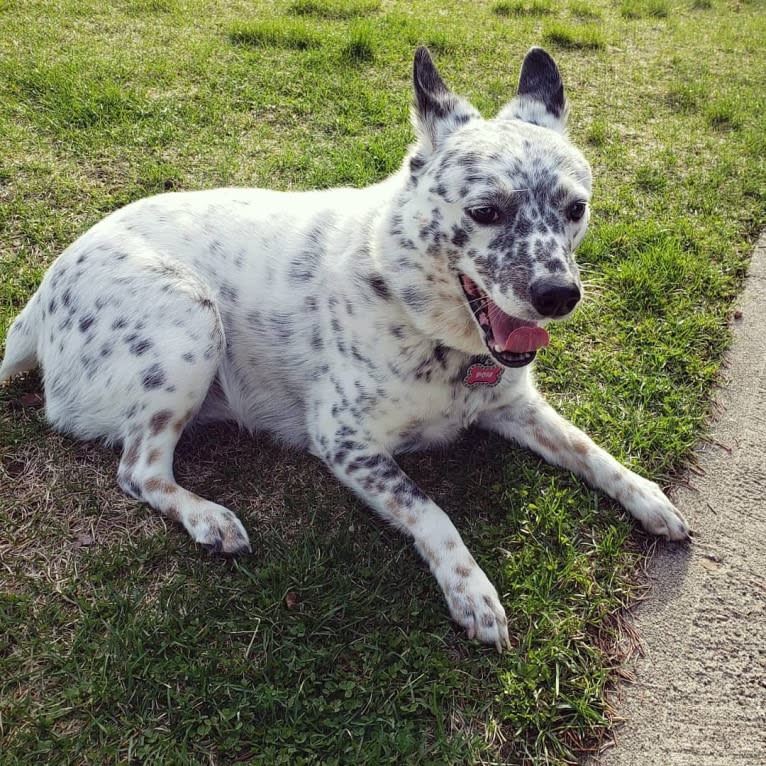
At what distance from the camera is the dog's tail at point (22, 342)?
3.23 m

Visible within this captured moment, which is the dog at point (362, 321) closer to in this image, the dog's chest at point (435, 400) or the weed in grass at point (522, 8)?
the dog's chest at point (435, 400)

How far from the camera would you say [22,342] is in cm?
326

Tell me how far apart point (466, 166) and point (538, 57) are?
3.46 feet

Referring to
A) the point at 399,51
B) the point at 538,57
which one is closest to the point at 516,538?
the point at 538,57

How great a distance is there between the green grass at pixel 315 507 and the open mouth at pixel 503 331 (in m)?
0.74

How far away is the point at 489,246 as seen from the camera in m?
2.50

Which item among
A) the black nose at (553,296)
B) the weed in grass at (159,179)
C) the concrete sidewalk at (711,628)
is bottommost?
the concrete sidewalk at (711,628)

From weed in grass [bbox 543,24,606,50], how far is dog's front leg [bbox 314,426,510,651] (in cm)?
639

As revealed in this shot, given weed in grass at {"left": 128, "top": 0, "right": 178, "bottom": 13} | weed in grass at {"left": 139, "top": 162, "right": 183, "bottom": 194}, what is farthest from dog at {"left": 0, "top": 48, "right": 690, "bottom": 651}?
weed in grass at {"left": 128, "top": 0, "right": 178, "bottom": 13}

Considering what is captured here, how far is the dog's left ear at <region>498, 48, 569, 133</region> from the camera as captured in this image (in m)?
3.11

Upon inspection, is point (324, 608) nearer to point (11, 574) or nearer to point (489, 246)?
point (11, 574)

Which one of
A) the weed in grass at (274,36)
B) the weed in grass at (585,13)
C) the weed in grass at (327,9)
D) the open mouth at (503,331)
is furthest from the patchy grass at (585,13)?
the open mouth at (503,331)

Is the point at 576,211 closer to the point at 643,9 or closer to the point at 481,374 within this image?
the point at 481,374

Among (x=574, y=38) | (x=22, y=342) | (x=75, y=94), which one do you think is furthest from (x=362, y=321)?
(x=574, y=38)
